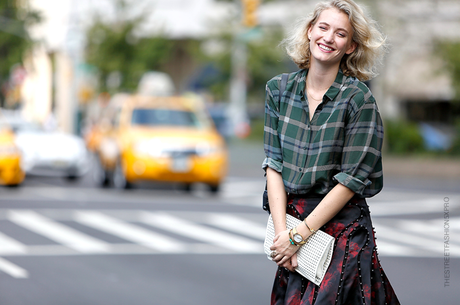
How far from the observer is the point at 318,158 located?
123 inches

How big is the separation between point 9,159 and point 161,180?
8.85 feet

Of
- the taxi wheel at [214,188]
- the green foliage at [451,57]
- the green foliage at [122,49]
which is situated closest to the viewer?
the taxi wheel at [214,188]

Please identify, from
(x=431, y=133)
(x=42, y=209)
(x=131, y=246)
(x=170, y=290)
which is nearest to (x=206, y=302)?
(x=170, y=290)

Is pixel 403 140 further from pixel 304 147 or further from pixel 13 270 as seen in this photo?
pixel 304 147

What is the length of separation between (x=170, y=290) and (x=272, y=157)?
3.27 m

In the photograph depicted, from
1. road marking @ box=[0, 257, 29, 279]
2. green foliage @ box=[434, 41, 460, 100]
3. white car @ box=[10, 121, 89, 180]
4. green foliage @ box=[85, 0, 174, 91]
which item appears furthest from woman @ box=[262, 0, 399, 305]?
green foliage @ box=[85, 0, 174, 91]

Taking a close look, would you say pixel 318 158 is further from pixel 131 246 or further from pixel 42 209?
pixel 42 209

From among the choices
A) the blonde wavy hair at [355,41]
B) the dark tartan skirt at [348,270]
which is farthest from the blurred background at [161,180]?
the dark tartan skirt at [348,270]

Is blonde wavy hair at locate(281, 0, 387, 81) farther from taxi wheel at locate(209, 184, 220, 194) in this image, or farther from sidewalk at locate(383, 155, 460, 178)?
sidewalk at locate(383, 155, 460, 178)

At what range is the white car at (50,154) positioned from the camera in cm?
1520

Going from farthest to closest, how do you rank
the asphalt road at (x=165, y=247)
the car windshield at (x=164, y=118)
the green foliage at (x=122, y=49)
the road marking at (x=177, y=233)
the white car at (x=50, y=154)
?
the green foliage at (x=122, y=49)
the white car at (x=50, y=154)
the car windshield at (x=164, y=118)
the road marking at (x=177, y=233)
the asphalt road at (x=165, y=247)

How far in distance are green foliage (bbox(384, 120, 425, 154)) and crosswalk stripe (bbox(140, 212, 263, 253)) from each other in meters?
13.6

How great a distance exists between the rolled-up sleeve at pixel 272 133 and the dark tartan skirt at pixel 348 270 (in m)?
0.18

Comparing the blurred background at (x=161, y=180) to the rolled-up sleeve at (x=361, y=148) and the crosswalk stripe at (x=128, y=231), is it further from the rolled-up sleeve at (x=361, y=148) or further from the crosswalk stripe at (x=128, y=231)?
the rolled-up sleeve at (x=361, y=148)
